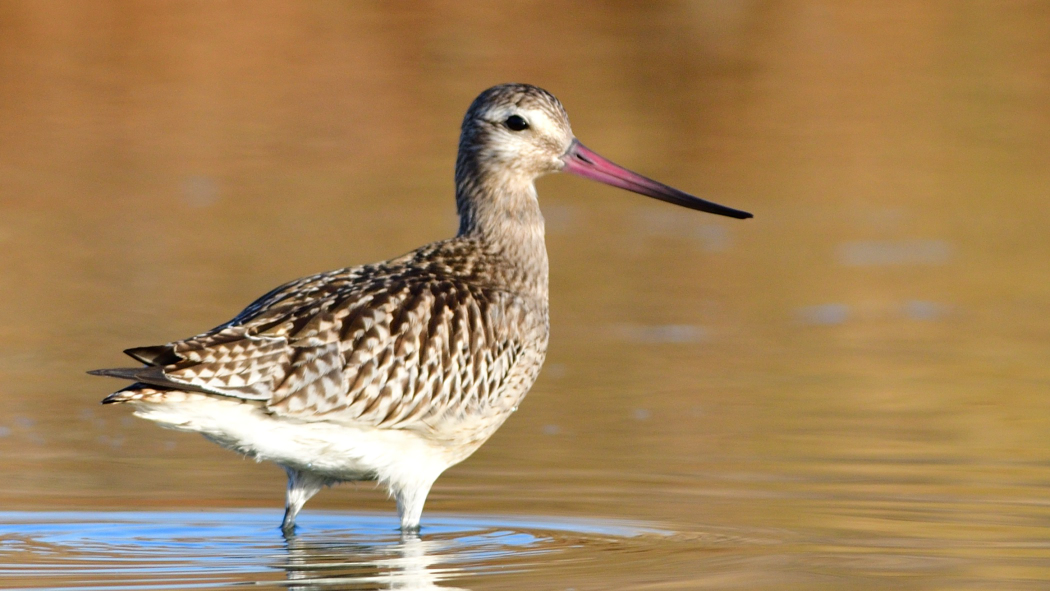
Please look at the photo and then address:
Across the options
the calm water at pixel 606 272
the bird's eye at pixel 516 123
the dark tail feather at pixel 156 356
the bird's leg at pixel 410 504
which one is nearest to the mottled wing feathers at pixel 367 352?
the dark tail feather at pixel 156 356

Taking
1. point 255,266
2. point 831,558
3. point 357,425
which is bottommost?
point 831,558

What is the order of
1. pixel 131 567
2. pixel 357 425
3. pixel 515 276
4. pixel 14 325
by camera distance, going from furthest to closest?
pixel 14 325
pixel 515 276
pixel 357 425
pixel 131 567

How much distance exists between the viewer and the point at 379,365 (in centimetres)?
677

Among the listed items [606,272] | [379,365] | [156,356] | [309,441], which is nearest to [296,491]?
[309,441]

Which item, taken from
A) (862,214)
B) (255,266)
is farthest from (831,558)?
(862,214)

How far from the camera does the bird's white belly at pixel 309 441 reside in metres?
6.35

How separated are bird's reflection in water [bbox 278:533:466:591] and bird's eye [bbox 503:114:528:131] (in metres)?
1.95

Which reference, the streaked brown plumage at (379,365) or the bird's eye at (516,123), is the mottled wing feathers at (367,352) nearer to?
the streaked brown plumage at (379,365)

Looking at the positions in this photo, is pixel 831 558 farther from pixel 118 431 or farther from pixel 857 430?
pixel 118 431

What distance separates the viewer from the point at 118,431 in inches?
344

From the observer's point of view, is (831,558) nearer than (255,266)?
Yes

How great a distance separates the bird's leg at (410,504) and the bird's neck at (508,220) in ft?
3.71

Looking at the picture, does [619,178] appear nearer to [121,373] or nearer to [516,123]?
[516,123]

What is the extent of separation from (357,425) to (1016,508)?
259 cm
